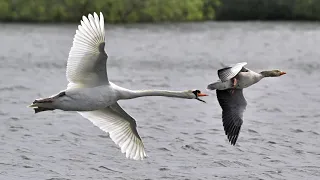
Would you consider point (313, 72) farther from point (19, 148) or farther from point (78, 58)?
point (78, 58)

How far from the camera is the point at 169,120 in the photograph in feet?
82.8

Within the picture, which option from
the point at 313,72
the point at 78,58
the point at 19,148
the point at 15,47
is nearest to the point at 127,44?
the point at 15,47

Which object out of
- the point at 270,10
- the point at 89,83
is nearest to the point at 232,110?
the point at 89,83

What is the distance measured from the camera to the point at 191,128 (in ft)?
78.6

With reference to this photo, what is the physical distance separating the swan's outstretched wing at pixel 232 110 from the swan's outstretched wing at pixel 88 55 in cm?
238

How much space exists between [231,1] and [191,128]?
205 feet

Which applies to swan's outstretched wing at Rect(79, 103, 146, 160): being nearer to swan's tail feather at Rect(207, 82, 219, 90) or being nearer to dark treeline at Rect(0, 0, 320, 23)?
swan's tail feather at Rect(207, 82, 219, 90)

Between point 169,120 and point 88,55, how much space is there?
12.0m

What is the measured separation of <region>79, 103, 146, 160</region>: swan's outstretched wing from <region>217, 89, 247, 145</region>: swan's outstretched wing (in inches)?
61.9

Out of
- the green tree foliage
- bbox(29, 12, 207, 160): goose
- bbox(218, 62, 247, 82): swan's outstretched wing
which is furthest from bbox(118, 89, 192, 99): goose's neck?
the green tree foliage

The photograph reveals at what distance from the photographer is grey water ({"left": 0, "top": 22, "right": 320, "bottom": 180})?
18.5m

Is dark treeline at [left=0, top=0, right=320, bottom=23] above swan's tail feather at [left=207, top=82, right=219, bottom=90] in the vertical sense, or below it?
below

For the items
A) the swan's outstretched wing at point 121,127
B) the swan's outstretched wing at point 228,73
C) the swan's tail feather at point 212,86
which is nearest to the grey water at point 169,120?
the swan's outstretched wing at point 121,127

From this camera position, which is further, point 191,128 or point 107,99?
point 191,128
